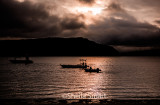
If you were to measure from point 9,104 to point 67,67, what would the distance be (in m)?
99.1

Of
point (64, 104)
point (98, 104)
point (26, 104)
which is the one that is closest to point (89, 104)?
point (98, 104)

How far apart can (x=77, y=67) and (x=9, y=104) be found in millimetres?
100553

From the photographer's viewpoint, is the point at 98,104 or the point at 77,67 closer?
the point at 98,104

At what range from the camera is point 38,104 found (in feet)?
94.1

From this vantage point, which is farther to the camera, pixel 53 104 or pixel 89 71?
pixel 89 71

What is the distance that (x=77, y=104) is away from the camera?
28.4m

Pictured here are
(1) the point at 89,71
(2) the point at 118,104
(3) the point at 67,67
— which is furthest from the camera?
(3) the point at 67,67

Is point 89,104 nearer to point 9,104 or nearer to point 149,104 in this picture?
point 149,104

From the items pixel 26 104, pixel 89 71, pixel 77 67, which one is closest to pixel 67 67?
pixel 77 67

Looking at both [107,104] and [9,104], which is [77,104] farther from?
[9,104]

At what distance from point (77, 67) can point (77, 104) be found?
100138 millimetres

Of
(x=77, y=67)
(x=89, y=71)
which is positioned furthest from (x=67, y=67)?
(x=89, y=71)

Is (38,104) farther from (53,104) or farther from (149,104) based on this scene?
(149,104)

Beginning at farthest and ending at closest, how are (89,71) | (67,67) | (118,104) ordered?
(67,67)
(89,71)
(118,104)
